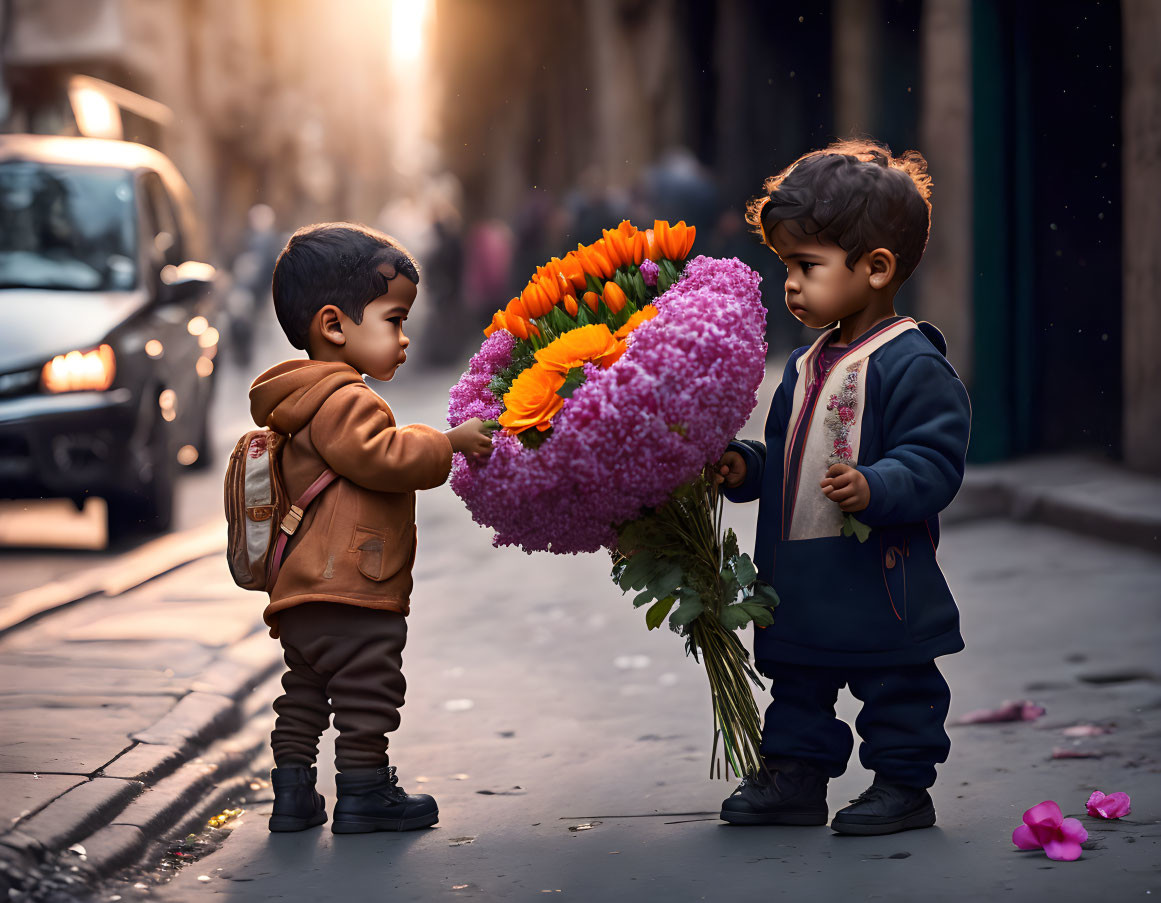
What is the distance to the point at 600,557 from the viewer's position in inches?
327

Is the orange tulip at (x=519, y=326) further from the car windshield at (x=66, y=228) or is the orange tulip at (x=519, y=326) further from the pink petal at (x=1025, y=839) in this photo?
the car windshield at (x=66, y=228)

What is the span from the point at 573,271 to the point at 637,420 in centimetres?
44

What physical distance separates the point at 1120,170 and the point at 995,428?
1655 millimetres

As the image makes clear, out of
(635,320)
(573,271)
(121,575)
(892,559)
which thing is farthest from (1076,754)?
(121,575)

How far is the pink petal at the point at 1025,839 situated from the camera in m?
3.43

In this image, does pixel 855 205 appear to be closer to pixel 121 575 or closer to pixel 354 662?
pixel 354 662

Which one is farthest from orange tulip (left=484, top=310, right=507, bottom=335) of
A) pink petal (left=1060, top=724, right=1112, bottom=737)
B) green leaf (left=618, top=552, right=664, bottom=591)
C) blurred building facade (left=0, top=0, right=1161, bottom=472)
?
blurred building facade (left=0, top=0, right=1161, bottom=472)

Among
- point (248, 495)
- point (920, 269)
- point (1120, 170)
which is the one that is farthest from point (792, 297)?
point (920, 269)

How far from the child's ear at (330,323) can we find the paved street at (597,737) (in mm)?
1151

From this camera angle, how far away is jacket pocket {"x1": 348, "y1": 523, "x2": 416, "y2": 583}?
11.9 feet

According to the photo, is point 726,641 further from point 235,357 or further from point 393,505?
point 235,357

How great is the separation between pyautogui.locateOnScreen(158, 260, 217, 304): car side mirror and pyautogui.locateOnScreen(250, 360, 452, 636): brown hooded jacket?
4.68m

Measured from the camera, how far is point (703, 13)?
2044 centimetres

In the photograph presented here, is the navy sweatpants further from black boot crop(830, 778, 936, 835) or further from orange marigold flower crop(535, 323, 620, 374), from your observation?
orange marigold flower crop(535, 323, 620, 374)
